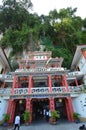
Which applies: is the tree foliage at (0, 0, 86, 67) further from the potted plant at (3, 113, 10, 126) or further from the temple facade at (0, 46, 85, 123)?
the potted plant at (3, 113, 10, 126)

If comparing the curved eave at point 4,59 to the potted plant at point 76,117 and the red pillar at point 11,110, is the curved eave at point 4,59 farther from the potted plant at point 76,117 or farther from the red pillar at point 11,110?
the potted plant at point 76,117

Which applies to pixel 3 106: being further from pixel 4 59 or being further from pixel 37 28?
pixel 37 28

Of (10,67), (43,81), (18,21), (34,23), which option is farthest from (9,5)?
(43,81)

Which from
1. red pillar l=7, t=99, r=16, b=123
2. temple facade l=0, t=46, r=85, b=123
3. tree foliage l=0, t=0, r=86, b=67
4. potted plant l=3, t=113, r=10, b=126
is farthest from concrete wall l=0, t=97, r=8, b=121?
tree foliage l=0, t=0, r=86, b=67

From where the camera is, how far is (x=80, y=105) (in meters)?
21.5

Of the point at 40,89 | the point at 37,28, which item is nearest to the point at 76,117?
the point at 40,89

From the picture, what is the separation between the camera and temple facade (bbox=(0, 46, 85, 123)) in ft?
70.2

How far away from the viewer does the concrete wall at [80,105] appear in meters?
20.9

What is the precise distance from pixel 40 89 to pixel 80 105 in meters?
5.56

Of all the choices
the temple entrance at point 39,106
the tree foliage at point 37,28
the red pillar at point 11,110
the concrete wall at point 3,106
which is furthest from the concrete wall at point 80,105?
the tree foliage at point 37,28

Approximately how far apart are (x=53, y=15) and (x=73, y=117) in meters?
32.6

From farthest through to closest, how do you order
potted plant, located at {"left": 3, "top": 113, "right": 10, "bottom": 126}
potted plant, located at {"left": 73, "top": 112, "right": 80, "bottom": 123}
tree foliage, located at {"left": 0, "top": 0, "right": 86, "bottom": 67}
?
tree foliage, located at {"left": 0, "top": 0, "right": 86, "bottom": 67}
potted plant, located at {"left": 73, "top": 112, "right": 80, "bottom": 123}
potted plant, located at {"left": 3, "top": 113, "right": 10, "bottom": 126}

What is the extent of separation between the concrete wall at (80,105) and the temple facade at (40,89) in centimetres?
20

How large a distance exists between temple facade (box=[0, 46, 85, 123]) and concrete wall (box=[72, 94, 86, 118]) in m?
0.20
